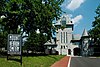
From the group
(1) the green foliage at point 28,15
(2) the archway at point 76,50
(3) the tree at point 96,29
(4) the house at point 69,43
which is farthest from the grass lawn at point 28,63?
(2) the archway at point 76,50

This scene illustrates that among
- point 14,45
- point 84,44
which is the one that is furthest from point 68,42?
point 14,45

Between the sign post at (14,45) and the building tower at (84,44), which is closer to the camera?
the sign post at (14,45)

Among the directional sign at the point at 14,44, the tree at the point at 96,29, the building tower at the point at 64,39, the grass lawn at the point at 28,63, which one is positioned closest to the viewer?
the grass lawn at the point at 28,63

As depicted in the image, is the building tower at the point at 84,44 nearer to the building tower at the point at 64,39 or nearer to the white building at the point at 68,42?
the white building at the point at 68,42

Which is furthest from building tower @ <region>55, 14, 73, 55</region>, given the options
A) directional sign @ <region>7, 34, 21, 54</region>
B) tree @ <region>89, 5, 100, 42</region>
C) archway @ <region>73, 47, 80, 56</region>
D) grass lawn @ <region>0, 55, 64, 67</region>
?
directional sign @ <region>7, 34, 21, 54</region>

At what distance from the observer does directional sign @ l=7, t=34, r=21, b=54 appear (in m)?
21.5

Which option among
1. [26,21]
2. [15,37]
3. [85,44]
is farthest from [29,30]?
[85,44]

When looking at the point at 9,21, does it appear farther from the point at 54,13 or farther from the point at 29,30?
the point at 54,13

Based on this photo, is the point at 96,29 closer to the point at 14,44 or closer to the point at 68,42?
the point at 68,42

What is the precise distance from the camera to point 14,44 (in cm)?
2167

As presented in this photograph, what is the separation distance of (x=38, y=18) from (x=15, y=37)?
55.2 feet

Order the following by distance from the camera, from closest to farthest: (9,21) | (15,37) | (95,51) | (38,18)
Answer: (15,37) → (38,18) → (9,21) → (95,51)

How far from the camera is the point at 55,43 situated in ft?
324

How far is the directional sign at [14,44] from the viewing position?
21484mm
